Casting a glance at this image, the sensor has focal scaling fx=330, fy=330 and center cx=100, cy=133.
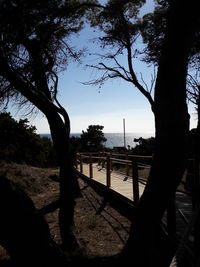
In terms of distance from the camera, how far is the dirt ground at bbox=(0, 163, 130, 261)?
6.72 metres

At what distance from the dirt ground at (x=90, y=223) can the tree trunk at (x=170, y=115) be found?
8.86ft

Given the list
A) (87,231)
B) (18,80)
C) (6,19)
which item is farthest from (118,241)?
(6,19)

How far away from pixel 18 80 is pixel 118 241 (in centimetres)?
391

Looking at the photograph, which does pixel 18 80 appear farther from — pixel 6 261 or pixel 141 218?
pixel 141 218

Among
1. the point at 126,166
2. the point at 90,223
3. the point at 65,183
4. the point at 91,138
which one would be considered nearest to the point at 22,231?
the point at 65,183

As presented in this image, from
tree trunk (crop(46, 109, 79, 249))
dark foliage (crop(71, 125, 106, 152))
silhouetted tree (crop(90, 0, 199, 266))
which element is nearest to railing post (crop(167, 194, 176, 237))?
silhouetted tree (crop(90, 0, 199, 266))

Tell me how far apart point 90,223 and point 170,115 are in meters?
6.14

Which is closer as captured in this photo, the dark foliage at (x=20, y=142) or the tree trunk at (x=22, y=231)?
the tree trunk at (x=22, y=231)

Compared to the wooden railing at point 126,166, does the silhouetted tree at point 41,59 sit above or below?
above

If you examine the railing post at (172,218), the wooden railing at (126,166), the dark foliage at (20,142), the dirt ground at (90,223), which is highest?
the dark foliage at (20,142)

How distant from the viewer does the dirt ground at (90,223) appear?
6723mm

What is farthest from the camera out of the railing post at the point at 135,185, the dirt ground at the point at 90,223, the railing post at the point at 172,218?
the railing post at the point at 135,185

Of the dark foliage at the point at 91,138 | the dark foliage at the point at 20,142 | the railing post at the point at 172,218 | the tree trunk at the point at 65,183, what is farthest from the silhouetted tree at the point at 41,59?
the dark foliage at the point at 91,138

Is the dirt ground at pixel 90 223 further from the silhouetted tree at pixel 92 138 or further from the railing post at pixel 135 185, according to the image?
the silhouetted tree at pixel 92 138
